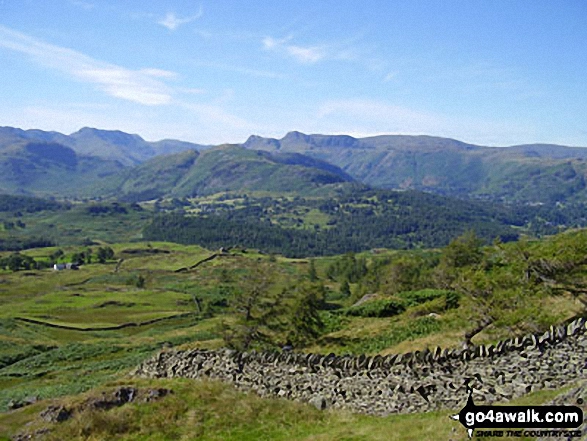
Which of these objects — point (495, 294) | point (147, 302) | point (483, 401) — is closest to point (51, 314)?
point (147, 302)

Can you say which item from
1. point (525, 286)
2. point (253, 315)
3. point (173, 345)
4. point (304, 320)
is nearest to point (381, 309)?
point (304, 320)

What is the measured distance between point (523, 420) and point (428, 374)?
6.32m

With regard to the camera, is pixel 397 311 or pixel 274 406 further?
pixel 397 311

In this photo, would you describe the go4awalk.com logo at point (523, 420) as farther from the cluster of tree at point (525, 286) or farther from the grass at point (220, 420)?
the cluster of tree at point (525, 286)

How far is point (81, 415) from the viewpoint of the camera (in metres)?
25.0

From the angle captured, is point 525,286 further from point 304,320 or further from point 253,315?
point 253,315

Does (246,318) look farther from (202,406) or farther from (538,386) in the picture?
(538,386)

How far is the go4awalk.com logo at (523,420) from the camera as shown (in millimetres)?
13672

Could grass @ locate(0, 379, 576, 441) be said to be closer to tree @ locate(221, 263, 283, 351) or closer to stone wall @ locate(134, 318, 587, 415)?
stone wall @ locate(134, 318, 587, 415)

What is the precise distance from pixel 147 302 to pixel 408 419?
126591 millimetres

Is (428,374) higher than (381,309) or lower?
Result: higher

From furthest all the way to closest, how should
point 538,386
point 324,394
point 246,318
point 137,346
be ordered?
point 137,346 → point 246,318 → point 324,394 → point 538,386

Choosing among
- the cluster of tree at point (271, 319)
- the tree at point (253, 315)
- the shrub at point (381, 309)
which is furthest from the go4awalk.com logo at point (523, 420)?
the shrub at point (381, 309)

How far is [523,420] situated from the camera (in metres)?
15.1
